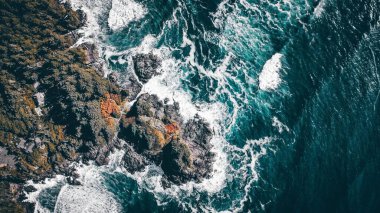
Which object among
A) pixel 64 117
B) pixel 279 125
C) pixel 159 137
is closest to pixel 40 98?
pixel 64 117

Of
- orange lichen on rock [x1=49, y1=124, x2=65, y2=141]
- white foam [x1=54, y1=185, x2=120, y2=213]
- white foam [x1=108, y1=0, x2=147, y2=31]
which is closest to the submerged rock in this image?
white foam [x1=54, y1=185, x2=120, y2=213]

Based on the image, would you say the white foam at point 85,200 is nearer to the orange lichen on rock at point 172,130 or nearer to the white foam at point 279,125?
the orange lichen on rock at point 172,130

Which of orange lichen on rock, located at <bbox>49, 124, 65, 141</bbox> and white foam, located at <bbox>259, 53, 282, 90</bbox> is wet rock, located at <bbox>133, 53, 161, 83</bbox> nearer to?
orange lichen on rock, located at <bbox>49, 124, 65, 141</bbox>

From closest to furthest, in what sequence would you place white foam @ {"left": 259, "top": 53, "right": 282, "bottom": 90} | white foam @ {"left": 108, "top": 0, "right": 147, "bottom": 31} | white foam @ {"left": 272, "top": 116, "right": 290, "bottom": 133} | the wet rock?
1. white foam @ {"left": 272, "top": 116, "right": 290, "bottom": 133}
2. white foam @ {"left": 259, "top": 53, "right": 282, "bottom": 90}
3. the wet rock
4. white foam @ {"left": 108, "top": 0, "right": 147, "bottom": 31}

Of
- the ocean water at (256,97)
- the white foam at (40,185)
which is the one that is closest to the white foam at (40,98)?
the ocean water at (256,97)

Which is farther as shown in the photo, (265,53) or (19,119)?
(265,53)

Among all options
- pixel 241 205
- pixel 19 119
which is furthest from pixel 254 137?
pixel 19 119

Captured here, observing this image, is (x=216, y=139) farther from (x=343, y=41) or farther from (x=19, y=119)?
(x=19, y=119)
